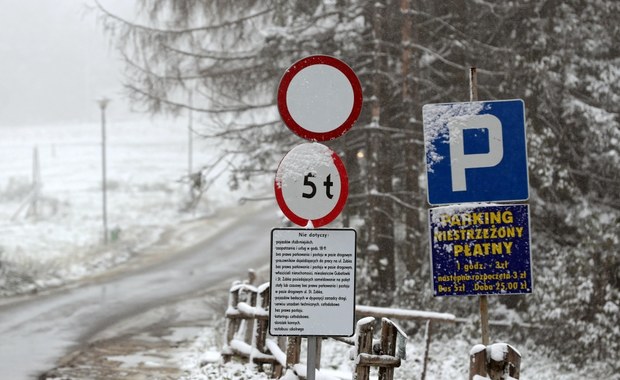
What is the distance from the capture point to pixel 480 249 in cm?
488

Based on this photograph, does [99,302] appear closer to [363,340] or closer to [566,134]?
[566,134]

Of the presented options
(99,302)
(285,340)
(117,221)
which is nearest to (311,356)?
(285,340)

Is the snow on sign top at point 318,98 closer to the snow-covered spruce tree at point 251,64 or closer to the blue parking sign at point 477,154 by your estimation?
the blue parking sign at point 477,154

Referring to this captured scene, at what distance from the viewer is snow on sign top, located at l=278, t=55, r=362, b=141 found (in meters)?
5.04

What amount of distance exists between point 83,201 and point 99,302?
72.2ft

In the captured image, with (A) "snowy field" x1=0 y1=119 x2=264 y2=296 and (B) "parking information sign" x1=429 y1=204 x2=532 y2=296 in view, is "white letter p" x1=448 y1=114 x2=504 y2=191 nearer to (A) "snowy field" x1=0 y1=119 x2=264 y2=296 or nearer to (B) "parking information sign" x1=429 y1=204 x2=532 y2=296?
(B) "parking information sign" x1=429 y1=204 x2=532 y2=296

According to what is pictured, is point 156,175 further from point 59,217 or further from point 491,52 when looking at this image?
point 491,52

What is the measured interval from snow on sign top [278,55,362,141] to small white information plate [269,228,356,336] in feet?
2.32

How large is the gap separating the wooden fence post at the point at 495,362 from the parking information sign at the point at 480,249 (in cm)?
37

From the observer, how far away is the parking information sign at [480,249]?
15.9ft

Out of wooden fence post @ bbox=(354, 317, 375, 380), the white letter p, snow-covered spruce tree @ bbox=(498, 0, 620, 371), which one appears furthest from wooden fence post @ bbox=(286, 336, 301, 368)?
snow-covered spruce tree @ bbox=(498, 0, 620, 371)

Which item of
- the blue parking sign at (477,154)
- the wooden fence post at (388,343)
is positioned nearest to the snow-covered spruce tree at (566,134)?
the wooden fence post at (388,343)

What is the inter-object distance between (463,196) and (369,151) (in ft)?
25.0

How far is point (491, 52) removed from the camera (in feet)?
41.0
